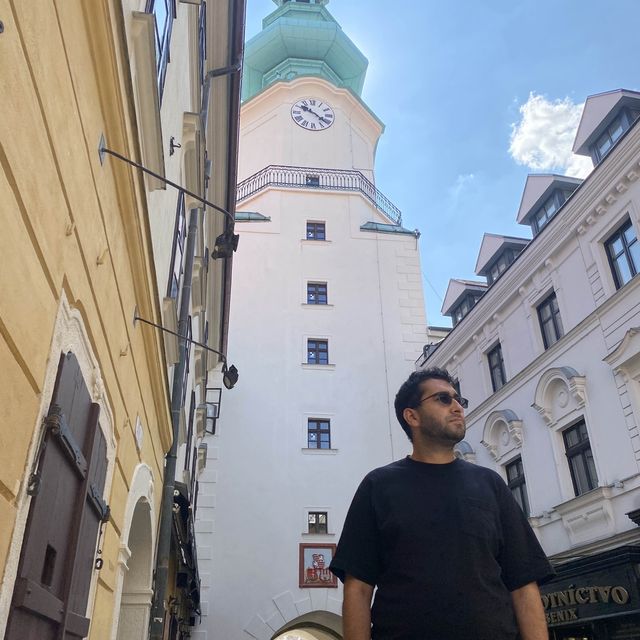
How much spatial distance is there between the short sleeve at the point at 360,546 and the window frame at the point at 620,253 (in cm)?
1088

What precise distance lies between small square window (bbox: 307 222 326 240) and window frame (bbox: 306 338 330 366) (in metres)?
4.64

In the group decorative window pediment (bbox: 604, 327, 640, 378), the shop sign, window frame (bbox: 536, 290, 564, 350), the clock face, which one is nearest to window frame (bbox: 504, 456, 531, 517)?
the shop sign

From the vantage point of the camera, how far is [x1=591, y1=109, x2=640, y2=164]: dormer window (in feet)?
46.6

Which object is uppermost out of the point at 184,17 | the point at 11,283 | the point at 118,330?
the point at 184,17

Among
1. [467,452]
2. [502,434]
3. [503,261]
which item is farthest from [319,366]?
[502,434]

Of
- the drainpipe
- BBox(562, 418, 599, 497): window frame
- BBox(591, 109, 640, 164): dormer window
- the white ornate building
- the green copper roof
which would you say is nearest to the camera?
the drainpipe

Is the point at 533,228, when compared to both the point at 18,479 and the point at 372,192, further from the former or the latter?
the point at 18,479

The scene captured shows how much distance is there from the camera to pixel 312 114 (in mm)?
30109

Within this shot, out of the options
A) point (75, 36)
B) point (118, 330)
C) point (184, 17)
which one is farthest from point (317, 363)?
point (75, 36)

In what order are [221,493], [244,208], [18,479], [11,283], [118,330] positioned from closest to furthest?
[11,283], [18,479], [118,330], [221,493], [244,208]

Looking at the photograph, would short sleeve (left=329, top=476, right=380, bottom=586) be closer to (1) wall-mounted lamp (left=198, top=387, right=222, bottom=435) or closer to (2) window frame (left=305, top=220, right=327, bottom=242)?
(1) wall-mounted lamp (left=198, top=387, right=222, bottom=435)

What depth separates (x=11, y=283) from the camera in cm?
258

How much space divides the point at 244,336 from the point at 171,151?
1567cm

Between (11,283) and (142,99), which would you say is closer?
(11,283)
